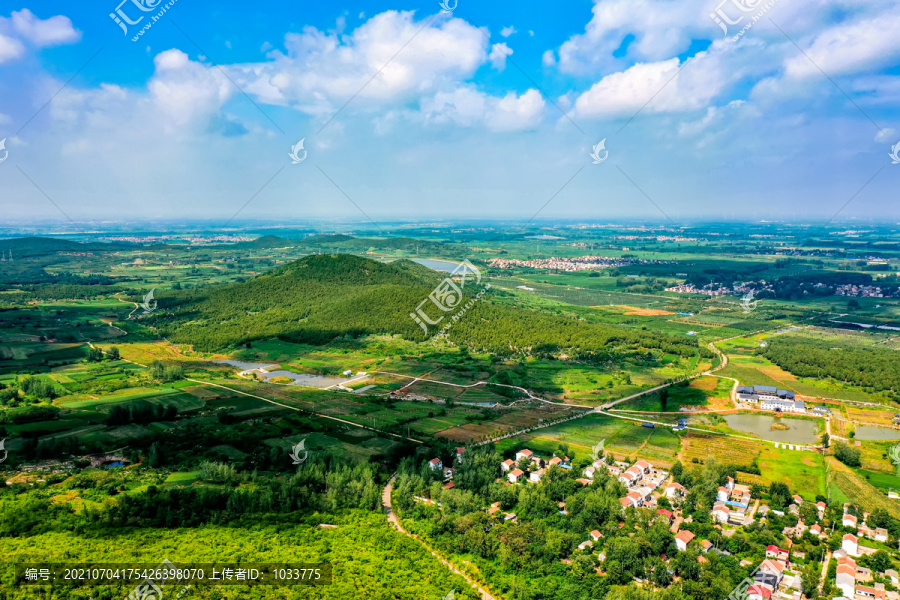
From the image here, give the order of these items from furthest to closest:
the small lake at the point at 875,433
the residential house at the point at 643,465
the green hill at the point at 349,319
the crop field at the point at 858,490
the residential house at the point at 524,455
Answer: the green hill at the point at 349,319
the small lake at the point at 875,433
the residential house at the point at 524,455
the residential house at the point at 643,465
the crop field at the point at 858,490

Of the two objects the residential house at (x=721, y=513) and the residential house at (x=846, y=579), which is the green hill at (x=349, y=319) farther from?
the residential house at (x=846, y=579)

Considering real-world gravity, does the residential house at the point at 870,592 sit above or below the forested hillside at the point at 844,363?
below

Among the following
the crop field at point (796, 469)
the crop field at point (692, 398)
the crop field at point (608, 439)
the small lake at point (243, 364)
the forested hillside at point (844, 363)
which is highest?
the forested hillside at point (844, 363)

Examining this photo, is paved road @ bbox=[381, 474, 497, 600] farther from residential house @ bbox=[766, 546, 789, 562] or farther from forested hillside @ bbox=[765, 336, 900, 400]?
forested hillside @ bbox=[765, 336, 900, 400]

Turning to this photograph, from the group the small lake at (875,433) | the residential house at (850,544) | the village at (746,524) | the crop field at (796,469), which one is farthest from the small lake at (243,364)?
the small lake at (875,433)

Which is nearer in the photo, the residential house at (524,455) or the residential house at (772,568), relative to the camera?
the residential house at (772,568)

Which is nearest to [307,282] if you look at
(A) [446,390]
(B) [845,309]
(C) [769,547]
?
(A) [446,390]
